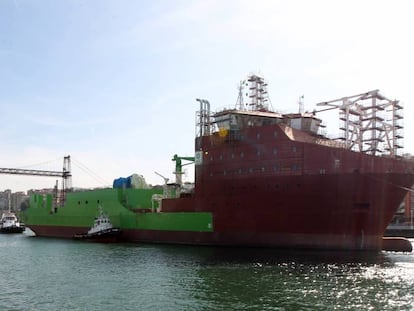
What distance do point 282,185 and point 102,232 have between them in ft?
60.3

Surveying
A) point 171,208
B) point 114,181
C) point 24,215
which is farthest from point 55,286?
point 24,215

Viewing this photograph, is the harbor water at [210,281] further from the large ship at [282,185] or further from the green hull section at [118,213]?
the green hull section at [118,213]

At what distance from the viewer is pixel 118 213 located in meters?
44.4

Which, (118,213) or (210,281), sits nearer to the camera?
(210,281)

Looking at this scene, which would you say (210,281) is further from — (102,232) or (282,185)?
(102,232)

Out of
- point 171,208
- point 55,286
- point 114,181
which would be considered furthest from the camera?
point 114,181

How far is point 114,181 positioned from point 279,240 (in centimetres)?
2207

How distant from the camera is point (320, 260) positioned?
26.6m

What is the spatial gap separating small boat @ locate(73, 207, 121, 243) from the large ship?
1011 mm

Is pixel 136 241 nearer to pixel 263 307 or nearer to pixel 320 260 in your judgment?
pixel 320 260

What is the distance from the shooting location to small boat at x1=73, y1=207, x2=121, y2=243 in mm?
42312

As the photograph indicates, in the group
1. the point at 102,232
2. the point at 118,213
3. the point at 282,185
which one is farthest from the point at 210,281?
the point at 118,213

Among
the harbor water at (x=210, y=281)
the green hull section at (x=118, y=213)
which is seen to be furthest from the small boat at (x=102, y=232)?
the harbor water at (x=210, y=281)

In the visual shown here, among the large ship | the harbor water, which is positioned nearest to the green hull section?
the large ship
